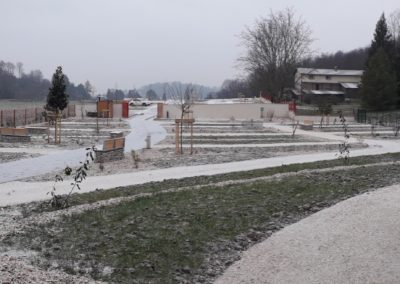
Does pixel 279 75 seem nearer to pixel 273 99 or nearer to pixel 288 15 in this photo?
pixel 273 99

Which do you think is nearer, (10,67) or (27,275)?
(27,275)

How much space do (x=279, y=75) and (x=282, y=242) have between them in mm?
60296

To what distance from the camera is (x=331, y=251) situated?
7203 mm

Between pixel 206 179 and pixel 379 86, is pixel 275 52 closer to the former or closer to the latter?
pixel 379 86

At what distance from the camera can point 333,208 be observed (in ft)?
31.3

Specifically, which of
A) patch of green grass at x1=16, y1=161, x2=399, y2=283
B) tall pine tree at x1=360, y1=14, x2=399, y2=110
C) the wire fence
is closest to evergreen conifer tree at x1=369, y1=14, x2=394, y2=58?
tall pine tree at x1=360, y1=14, x2=399, y2=110

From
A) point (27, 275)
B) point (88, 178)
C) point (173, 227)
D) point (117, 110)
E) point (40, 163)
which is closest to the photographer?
point (27, 275)

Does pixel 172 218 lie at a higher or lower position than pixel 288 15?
lower

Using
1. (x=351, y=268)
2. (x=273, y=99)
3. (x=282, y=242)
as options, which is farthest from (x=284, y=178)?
(x=273, y=99)

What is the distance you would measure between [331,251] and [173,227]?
92.1 inches

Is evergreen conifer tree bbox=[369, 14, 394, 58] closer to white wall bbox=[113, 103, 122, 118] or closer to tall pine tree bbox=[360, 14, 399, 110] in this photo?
tall pine tree bbox=[360, 14, 399, 110]

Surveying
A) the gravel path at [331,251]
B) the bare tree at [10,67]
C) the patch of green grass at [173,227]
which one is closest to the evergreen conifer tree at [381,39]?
the patch of green grass at [173,227]

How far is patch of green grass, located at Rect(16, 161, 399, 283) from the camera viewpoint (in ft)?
21.0

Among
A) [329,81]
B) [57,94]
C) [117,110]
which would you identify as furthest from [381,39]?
[57,94]
